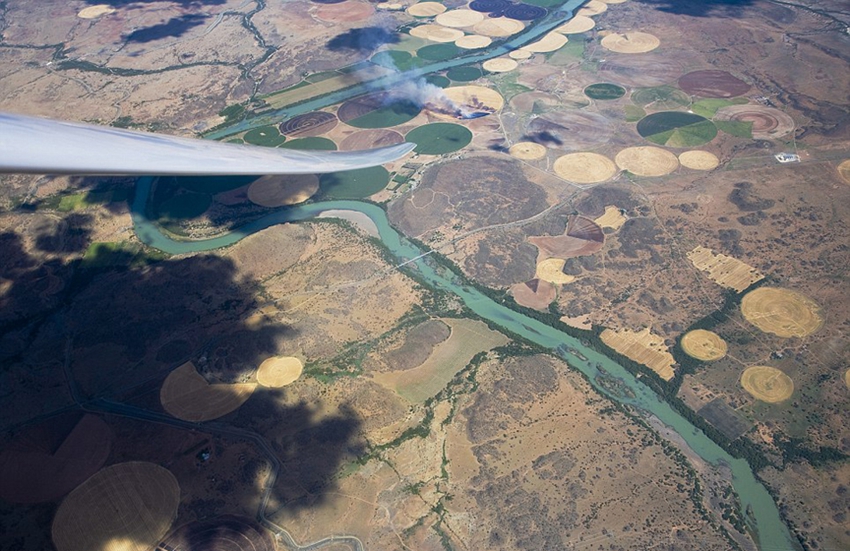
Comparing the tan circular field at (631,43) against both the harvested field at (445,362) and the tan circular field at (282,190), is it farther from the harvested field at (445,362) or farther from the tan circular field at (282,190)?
the harvested field at (445,362)

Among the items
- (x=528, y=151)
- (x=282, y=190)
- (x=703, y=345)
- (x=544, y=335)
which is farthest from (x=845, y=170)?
(x=282, y=190)

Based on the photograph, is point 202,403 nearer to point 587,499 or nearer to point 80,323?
point 80,323

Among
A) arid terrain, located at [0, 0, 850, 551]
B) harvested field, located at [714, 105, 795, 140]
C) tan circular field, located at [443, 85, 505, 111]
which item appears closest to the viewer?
arid terrain, located at [0, 0, 850, 551]

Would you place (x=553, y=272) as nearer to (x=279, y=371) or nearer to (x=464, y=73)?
(x=279, y=371)

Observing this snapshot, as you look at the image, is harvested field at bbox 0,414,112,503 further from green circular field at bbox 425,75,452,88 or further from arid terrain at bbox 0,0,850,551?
green circular field at bbox 425,75,452,88

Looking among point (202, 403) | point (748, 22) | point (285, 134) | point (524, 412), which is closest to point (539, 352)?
point (524, 412)

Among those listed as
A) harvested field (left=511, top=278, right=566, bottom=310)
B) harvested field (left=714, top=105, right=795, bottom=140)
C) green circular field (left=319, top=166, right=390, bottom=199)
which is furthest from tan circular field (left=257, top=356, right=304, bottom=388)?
harvested field (left=714, top=105, right=795, bottom=140)

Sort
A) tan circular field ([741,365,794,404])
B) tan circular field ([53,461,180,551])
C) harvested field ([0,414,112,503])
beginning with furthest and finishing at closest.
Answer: tan circular field ([741,365,794,404]) < harvested field ([0,414,112,503]) < tan circular field ([53,461,180,551])
